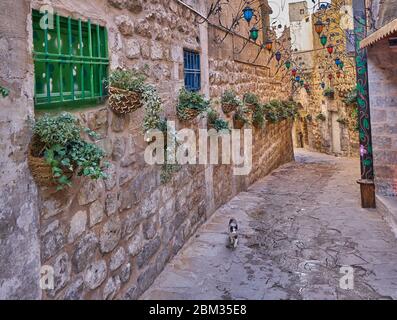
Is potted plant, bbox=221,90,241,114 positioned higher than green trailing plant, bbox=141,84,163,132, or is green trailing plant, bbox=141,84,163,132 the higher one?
potted plant, bbox=221,90,241,114

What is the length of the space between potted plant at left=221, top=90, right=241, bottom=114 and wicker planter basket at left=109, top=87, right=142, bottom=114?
3772 mm

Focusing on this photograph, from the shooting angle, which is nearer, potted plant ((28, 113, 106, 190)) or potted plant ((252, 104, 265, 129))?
potted plant ((28, 113, 106, 190))

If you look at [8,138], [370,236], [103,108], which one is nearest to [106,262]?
[103,108]

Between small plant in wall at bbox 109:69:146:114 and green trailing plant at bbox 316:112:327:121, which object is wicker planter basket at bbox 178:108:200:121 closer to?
Result: small plant in wall at bbox 109:69:146:114

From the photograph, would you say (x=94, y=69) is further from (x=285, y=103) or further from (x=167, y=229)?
(x=285, y=103)

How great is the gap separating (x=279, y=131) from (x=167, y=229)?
29.6 feet

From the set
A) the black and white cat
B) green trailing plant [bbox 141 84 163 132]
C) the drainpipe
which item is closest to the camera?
green trailing plant [bbox 141 84 163 132]

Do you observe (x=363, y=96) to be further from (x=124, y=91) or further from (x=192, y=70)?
(x=124, y=91)

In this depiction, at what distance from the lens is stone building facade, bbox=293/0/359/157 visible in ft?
55.9

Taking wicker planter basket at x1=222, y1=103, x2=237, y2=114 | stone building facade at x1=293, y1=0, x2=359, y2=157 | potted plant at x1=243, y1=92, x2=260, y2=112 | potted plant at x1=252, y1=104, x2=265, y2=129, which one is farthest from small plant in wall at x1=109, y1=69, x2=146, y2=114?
stone building facade at x1=293, y1=0, x2=359, y2=157

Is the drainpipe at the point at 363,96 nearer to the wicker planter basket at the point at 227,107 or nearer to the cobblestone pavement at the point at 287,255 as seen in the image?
the cobblestone pavement at the point at 287,255

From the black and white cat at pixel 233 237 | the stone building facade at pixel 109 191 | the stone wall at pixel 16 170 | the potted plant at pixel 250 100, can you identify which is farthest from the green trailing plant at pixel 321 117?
the stone wall at pixel 16 170

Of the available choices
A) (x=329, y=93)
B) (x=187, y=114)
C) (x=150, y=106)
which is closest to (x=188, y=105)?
(x=187, y=114)

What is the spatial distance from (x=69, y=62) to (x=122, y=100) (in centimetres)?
56
